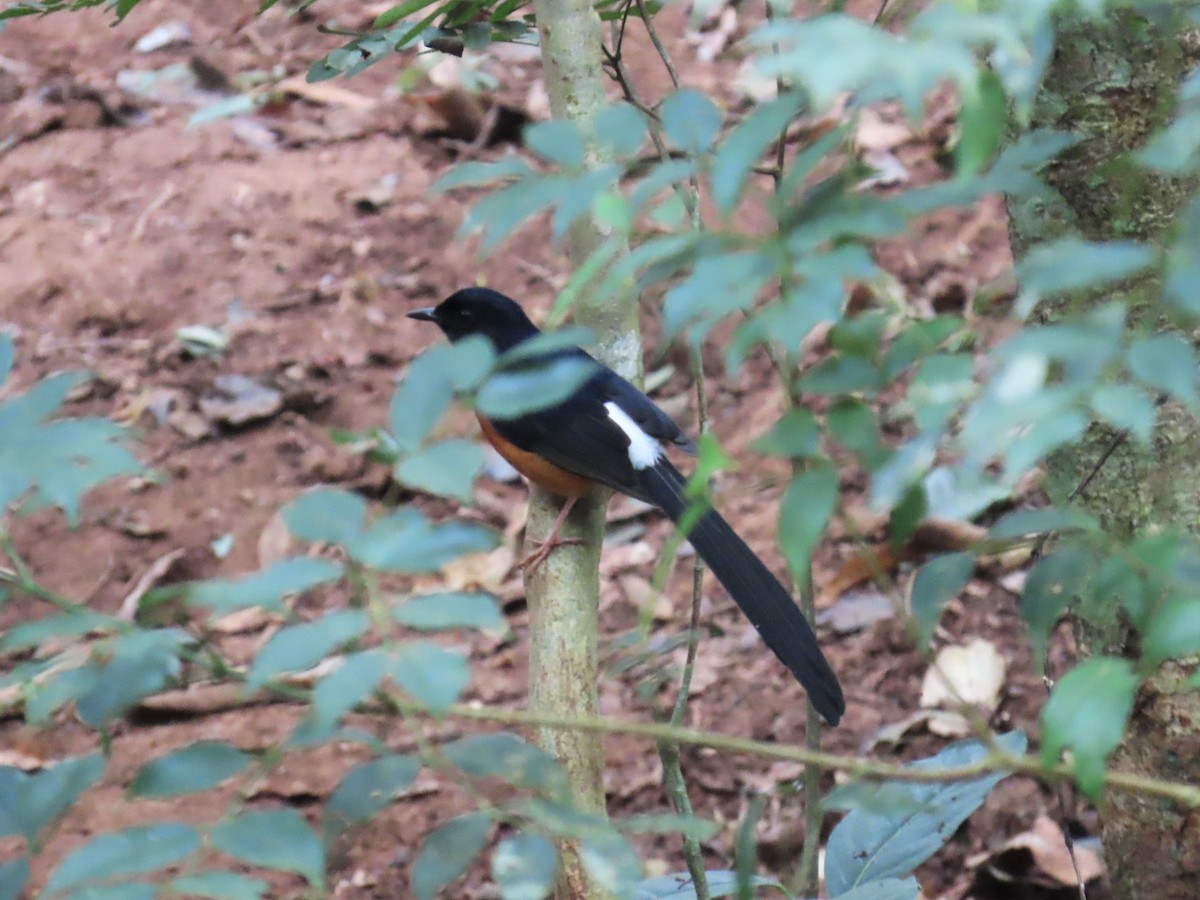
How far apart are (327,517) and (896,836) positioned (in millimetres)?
1448

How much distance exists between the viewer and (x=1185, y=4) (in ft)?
4.75

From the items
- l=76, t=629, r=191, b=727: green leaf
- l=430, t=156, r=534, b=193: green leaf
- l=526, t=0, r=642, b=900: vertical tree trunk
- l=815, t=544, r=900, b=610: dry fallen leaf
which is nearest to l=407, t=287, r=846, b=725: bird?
l=526, t=0, r=642, b=900: vertical tree trunk

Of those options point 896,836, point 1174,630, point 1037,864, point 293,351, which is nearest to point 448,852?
point 1174,630

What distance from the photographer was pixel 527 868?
3.58ft

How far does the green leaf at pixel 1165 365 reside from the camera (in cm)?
95

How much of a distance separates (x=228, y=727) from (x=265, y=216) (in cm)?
315

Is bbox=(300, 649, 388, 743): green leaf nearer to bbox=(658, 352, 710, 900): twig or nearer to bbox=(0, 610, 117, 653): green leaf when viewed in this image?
bbox=(0, 610, 117, 653): green leaf

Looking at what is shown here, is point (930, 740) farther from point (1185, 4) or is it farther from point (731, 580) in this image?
point (1185, 4)

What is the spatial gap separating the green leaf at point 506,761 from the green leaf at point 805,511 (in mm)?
297

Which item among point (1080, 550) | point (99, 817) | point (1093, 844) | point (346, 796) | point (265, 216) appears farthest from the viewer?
point (265, 216)

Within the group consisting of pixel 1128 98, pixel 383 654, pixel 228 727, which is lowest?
pixel 228 727

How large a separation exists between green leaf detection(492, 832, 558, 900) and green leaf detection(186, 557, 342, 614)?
28cm

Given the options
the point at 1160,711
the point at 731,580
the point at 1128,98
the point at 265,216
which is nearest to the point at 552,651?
the point at 731,580

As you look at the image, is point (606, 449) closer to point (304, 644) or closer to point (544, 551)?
point (544, 551)
